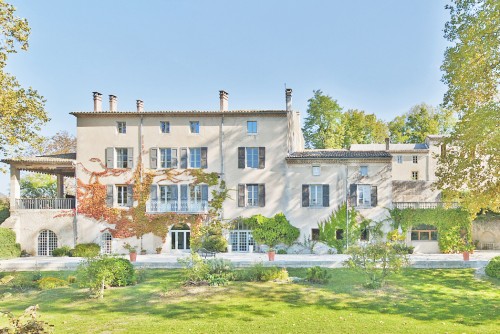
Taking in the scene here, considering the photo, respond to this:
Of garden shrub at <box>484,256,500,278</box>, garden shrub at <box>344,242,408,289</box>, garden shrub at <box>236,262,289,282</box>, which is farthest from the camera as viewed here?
garden shrub at <box>484,256,500,278</box>

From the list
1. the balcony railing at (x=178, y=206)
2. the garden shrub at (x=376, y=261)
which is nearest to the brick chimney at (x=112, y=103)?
the balcony railing at (x=178, y=206)

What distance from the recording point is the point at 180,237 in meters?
30.3

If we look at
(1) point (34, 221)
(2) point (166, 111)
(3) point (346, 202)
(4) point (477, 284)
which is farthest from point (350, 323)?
(1) point (34, 221)

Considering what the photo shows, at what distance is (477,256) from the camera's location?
1067 inches

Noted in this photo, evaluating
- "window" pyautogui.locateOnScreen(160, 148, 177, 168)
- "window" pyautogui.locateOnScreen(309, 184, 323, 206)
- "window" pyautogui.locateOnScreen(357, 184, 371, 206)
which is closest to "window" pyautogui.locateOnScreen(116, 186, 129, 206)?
"window" pyautogui.locateOnScreen(160, 148, 177, 168)

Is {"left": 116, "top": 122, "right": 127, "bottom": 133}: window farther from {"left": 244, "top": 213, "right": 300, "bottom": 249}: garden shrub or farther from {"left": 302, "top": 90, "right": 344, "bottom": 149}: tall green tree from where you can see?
{"left": 302, "top": 90, "right": 344, "bottom": 149}: tall green tree

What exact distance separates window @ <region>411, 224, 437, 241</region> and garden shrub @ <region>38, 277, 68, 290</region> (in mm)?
22613

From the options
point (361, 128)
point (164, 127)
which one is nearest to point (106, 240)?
point (164, 127)

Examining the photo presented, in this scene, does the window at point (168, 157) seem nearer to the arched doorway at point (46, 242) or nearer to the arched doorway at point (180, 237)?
the arched doorway at point (180, 237)

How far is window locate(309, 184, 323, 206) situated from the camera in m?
30.0

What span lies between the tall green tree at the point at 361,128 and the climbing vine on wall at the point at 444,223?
23.5 meters

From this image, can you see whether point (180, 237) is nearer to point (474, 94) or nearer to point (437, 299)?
point (437, 299)

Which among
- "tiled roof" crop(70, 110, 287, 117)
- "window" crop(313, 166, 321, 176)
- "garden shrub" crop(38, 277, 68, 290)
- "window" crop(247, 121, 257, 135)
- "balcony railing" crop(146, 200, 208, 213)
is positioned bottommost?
"garden shrub" crop(38, 277, 68, 290)

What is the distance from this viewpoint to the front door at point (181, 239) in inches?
1190
